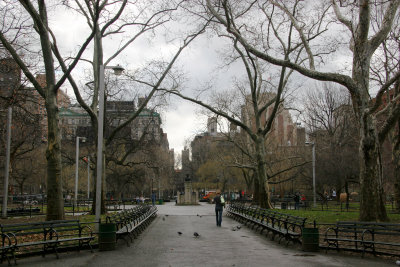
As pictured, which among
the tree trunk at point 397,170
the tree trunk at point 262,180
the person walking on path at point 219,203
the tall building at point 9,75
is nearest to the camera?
the tall building at point 9,75

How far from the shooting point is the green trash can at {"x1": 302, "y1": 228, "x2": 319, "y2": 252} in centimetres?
1159

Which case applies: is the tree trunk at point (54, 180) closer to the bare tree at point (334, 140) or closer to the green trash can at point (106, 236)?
the green trash can at point (106, 236)

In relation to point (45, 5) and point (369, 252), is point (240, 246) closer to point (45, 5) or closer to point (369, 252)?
point (369, 252)

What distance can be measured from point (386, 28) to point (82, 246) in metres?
15.0

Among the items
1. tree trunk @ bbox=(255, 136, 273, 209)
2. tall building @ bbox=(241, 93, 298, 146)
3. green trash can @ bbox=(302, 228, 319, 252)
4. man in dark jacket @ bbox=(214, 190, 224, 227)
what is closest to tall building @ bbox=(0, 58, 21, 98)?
man in dark jacket @ bbox=(214, 190, 224, 227)

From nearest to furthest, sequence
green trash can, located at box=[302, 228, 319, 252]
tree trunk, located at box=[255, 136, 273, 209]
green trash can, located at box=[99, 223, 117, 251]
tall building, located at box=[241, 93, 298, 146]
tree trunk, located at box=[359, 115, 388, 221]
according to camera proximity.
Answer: green trash can, located at box=[302, 228, 319, 252] → green trash can, located at box=[99, 223, 117, 251] → tree trunk, located at box=[359, 115, 388, 221] → tree trunk, located at box=[255, 136, 273, 209] → tall building, located at box=[241, 93, 298, 146]

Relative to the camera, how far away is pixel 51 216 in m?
16.3

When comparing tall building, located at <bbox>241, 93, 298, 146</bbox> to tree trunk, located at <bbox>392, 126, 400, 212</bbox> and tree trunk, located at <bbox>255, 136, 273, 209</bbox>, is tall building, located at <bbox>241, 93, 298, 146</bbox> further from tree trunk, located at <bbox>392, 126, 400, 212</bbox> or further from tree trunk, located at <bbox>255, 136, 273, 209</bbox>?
tree trunk, located at <bbox>392, 126, 400, 212</bbox>

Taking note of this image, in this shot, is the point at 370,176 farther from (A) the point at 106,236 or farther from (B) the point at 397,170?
(B) the point at 397,170

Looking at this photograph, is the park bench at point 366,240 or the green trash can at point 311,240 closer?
the park bench at point 366,240

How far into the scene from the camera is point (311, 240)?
11.6 meters

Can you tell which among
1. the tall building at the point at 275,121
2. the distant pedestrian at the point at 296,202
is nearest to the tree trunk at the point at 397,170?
the distant pedestrian at the point at 296,202

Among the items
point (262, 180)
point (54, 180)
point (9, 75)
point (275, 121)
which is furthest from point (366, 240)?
point (275, 121)

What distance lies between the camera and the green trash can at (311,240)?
456 inches
